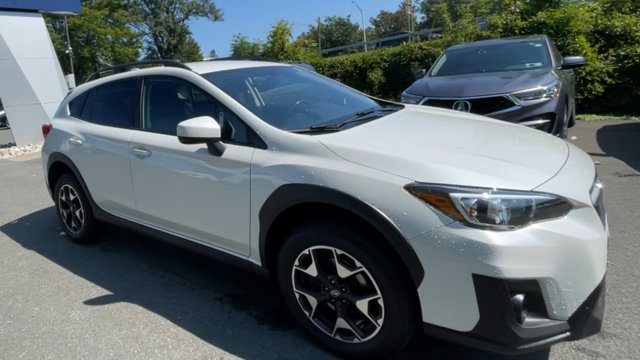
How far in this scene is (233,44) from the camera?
2858cm

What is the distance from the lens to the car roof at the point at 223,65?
140 inches

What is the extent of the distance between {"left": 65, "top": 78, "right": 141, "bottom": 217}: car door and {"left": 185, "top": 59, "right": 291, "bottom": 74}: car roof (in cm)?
55

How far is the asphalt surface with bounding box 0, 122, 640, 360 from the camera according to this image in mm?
2799

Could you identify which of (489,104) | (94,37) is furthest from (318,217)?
(94,37)

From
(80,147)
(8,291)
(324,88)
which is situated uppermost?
(324,88)

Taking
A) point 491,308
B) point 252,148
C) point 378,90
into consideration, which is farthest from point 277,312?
point 378,90

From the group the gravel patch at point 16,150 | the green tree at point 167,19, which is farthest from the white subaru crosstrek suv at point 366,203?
the green tree at point 167,19

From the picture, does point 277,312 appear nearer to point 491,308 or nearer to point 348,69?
point 491,308

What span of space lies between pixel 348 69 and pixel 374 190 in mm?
13292

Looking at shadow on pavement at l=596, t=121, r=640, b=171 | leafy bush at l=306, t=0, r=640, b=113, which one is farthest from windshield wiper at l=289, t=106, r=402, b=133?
leafy bush at l=306, t=0, r=640, b=113

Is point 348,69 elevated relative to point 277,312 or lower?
elevated

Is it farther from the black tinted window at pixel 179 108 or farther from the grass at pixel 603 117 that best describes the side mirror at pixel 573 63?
the black tinted window at pixel 179 108

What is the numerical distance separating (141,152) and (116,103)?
0.78m

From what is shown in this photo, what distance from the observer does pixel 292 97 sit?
3441 millimetres
